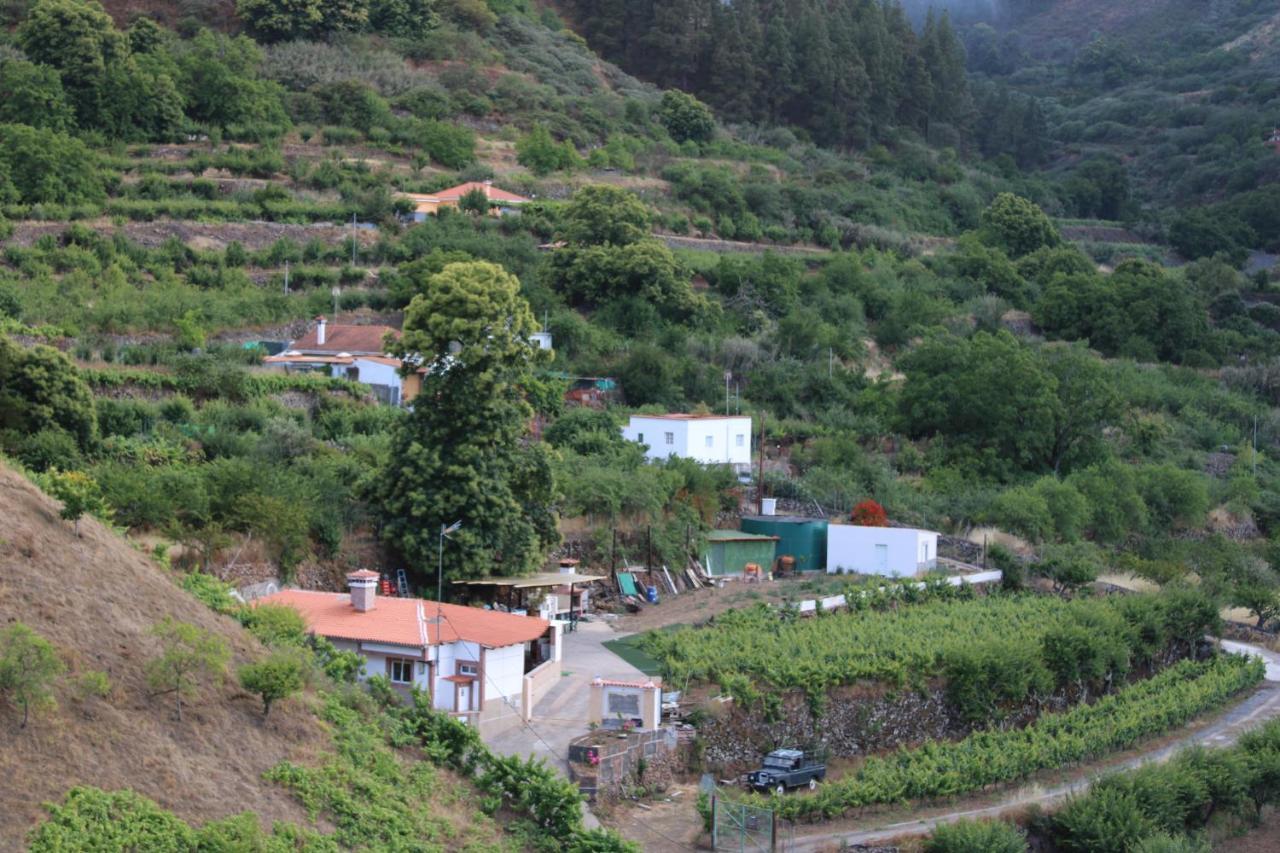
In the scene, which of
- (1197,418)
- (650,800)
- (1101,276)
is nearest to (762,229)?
(1101,276)

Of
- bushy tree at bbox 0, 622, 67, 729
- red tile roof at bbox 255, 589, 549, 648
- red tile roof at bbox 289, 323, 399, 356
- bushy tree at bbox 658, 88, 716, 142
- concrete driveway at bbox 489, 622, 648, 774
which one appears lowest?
concrete driveway at bbox 489, 622, 648, 774

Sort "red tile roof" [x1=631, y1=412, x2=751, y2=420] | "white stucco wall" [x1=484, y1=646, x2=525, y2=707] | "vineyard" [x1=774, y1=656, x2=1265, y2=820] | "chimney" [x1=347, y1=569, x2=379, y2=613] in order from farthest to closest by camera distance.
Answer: "red tile roof" [x1=631, y1=412, x2=751, y2=420]
"chimney" [x1=347, y1=569, x2=379, y2=613]
"white stucco wall" [x1=484, y1=646, x2=525, y2=707]
"vineyard" [x1=774, y1=656, x2=1265, y2=820]

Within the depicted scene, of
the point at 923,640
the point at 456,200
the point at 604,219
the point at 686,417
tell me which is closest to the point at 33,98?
the point at 456,200

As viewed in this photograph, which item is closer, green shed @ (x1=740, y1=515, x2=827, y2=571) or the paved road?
the paved road

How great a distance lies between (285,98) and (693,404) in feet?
69.4

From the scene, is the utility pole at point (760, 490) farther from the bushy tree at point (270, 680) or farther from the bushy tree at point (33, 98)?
the bushy tree at point (33, 98)

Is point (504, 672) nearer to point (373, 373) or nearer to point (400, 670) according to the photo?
point (400, 670)

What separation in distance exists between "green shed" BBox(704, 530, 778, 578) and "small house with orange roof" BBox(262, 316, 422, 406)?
754cm

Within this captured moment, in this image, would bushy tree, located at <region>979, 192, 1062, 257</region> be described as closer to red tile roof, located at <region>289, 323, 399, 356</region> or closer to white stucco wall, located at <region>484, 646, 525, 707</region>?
red tile roof, located at <region>289, 323, 399, 356</region>

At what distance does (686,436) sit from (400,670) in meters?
16.6

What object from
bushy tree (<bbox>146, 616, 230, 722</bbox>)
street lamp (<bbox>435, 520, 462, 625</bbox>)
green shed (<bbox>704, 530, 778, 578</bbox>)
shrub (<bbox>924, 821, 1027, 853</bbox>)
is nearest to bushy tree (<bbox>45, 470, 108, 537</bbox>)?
bushy tree (<bbox>146, 616, 230, 722</bbox>)

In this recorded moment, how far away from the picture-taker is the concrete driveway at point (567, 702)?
23156 mm

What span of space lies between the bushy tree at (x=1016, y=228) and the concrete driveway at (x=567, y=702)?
4034cm

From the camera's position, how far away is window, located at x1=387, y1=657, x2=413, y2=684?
77.9 ft
